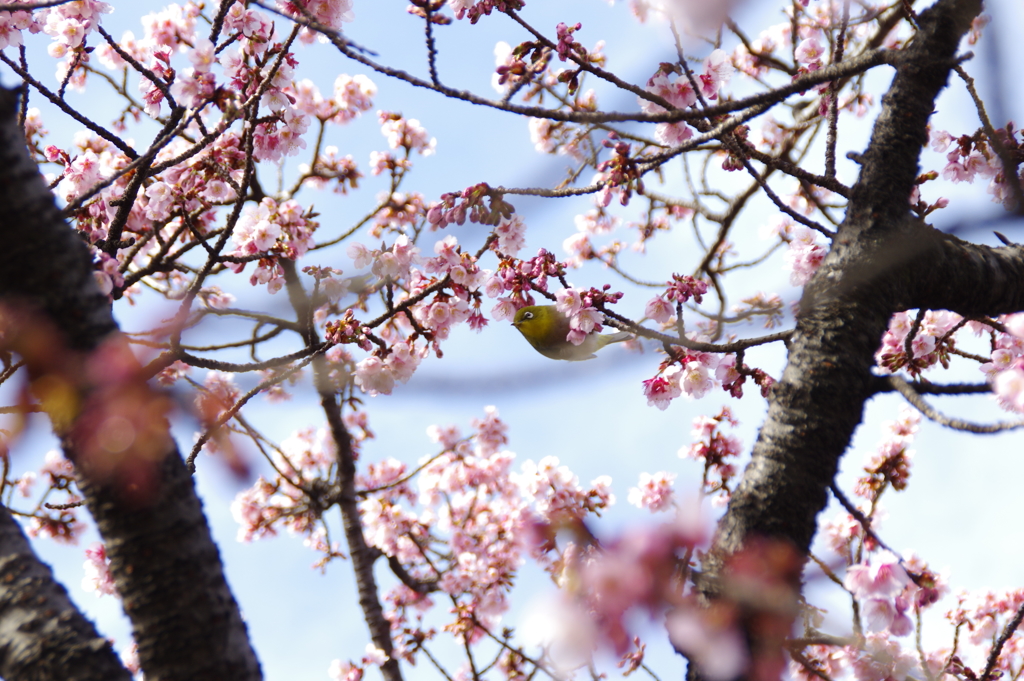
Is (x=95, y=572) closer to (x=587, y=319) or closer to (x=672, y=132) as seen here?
(x=587, y=319)

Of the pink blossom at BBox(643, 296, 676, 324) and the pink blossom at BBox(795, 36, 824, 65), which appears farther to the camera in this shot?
the pink blossom at BBox(795, 36, 824, 65)

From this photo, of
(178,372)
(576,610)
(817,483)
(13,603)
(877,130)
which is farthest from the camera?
(178,372)

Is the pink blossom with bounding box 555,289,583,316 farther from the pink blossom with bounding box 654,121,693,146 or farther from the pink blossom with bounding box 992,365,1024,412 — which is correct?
the pink blossom with bounding box 992,365,1024,412

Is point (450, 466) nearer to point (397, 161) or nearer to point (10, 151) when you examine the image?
point (397, 161)

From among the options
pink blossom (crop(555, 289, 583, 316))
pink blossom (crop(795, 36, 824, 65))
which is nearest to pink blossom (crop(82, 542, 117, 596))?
pink blossom (crop(555, 289, 583, 316))

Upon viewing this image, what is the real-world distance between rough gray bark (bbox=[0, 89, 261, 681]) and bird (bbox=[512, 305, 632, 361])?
3434mm

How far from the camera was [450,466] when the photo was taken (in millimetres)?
8211

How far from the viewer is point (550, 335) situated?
16.5 ft

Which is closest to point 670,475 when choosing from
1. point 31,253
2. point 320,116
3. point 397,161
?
point 397,161

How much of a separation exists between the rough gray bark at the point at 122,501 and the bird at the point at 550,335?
135 inches

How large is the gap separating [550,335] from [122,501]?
12.3ft

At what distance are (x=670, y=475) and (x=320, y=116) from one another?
4698 millimetres

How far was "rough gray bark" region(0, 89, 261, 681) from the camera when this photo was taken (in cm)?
145

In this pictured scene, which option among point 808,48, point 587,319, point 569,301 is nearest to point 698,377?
point 587,319
